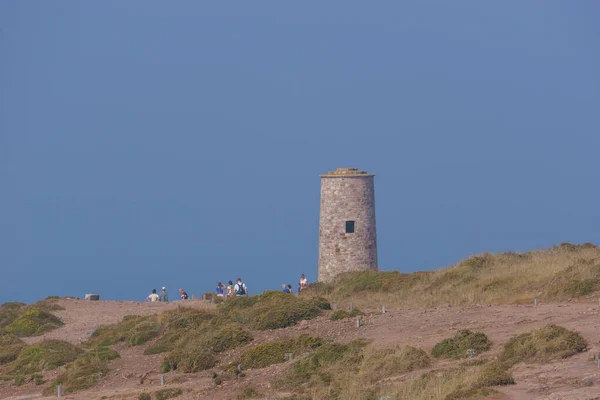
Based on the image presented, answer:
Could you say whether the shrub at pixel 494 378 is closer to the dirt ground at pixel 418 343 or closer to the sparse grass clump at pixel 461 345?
the dirt ground at pixel 418 343

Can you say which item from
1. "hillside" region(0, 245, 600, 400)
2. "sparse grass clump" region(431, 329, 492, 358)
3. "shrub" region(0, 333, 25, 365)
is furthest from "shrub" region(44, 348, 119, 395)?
"sparse grass clump" region(431, 329, 492, 358)

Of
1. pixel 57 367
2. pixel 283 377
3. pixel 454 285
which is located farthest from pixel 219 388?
pixel 454 285

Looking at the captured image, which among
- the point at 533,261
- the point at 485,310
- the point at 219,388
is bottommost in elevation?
the point at 219,388

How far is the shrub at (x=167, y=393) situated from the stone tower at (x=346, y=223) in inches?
972

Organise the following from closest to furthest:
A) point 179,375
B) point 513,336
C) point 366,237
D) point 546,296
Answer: point 513,336 → point 179,375 → point 546,296 → point 366,237

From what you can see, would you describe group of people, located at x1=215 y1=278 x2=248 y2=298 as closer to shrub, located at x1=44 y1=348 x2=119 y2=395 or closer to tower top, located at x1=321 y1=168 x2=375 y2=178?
tower top, located at x1=321 y1=168 x2=375 y2=178

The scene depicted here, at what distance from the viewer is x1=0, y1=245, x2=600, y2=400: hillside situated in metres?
23.0

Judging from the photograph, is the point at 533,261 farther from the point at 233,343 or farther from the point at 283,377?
the point at 283,377

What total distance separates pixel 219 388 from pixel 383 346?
4516mm

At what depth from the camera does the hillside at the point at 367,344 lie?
75.3 ft

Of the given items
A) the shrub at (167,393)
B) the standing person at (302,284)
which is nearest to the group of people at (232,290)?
the standing person at (302,284)

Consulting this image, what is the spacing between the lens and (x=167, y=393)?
27.5 meters

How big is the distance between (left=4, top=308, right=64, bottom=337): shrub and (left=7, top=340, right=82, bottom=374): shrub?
7583mm

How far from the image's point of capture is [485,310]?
101ft
